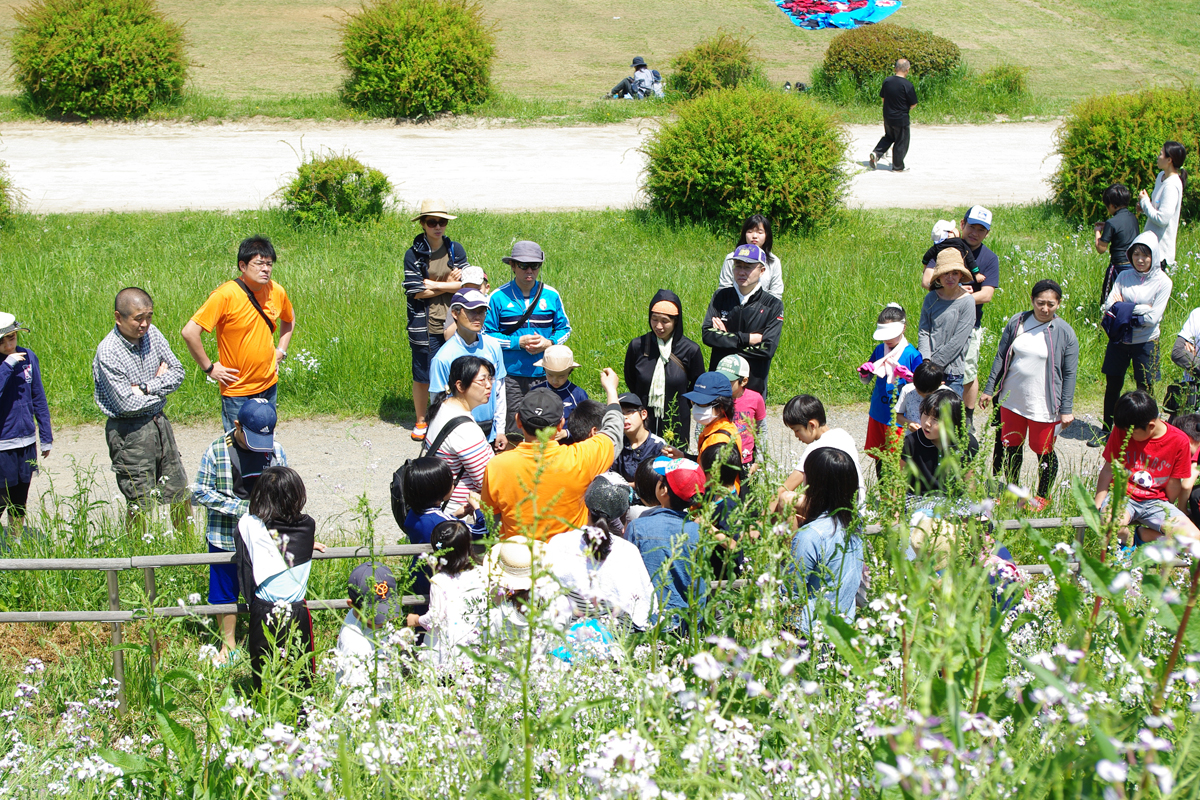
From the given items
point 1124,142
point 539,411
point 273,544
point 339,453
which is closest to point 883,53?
point 1124,142

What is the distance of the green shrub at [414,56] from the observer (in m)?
22.5

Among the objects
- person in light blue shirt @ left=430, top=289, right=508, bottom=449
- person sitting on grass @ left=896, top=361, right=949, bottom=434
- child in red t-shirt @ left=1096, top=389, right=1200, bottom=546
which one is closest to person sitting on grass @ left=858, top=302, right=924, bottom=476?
person sitting on grass @ left=896, top=361, right=949, bottom=434

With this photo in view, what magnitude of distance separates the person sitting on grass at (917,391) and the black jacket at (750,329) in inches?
45.8

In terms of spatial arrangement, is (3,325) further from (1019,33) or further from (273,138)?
(1019,33)

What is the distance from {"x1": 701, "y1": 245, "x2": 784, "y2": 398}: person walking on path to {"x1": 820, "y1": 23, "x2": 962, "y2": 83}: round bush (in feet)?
64.6

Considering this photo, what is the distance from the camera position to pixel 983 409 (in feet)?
29.3

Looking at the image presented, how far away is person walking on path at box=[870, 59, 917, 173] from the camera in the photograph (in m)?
18.0

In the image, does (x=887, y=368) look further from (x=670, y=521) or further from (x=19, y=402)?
(x=19, y=402)

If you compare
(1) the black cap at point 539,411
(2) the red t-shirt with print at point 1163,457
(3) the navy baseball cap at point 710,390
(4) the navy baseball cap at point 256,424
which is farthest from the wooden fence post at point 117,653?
(2) the red t-shirt with print at point 1163,457

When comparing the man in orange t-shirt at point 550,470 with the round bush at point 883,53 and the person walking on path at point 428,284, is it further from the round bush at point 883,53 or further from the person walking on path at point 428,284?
the round bush at point 883,53

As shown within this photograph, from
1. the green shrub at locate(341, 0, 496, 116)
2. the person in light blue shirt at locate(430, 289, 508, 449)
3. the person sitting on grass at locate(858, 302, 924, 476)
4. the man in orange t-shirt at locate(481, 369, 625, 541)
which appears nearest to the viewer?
the man in orange t-shirt at locate(481, 369, 625, 541)

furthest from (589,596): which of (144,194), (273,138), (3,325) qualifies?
(273,138)

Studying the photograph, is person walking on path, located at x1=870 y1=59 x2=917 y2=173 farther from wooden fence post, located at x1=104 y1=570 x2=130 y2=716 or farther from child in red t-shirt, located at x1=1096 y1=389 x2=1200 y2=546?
wooden fence post, located at x1=104 y1=570 x2=130 y2=716

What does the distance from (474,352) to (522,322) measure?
70 cm
